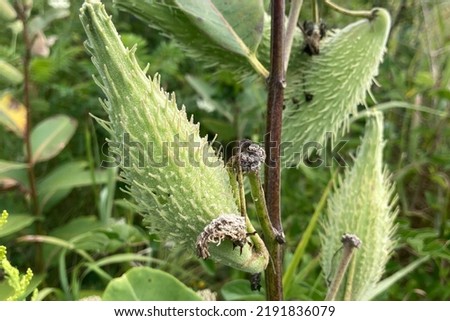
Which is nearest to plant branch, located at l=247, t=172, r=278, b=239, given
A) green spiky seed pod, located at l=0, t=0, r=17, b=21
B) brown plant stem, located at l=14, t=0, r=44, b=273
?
brown plant stem, located at l=14, t=0, r=44, b=273

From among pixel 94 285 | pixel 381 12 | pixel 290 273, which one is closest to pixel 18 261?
pixel 94 285

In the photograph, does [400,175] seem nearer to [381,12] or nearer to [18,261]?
[381,12]

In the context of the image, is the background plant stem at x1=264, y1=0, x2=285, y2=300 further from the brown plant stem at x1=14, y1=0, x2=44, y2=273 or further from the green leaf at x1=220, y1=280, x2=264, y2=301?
the brown plant stem at x1=14, y1=0, x2=44, y2=273

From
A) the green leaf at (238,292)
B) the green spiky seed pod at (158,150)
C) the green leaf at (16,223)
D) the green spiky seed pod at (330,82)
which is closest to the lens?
the green spiky seed pod at (158,150)

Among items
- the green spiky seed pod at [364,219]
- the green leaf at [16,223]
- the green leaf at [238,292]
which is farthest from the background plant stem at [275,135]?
the green leaf at [16,223]

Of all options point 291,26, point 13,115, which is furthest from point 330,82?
point 13,115

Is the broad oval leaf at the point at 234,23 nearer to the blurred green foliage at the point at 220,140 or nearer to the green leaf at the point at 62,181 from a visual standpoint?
the blurred green foliage at the point at 220,140

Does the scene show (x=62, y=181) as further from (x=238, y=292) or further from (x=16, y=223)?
(x=238, y=292)
